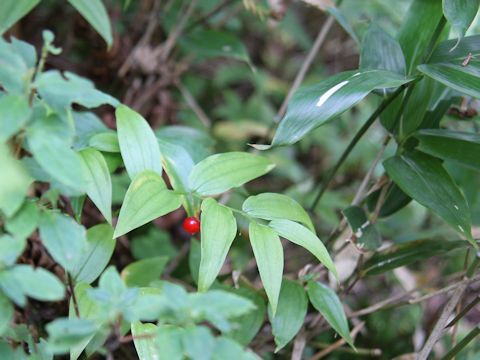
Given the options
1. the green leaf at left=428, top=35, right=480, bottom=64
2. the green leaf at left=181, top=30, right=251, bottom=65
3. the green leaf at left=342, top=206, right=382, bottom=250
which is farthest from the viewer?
the green leaf at left=181, top=30, right=251, bottom=65

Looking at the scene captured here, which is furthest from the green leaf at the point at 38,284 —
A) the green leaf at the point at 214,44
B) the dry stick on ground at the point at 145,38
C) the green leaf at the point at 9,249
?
the dry stick on ground at the point at 145,38

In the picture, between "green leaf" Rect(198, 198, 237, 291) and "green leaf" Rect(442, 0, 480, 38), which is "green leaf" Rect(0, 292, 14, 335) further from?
"green leaf" Rect(442, 0, 480, 38)

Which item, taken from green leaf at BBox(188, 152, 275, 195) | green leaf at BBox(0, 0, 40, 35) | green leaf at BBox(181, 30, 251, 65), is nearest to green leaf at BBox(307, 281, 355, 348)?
green leaf at BBox(188, 152, 275, 195)

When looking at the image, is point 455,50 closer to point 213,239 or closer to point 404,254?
point 404,254

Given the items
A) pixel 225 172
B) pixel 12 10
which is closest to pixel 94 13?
pixel 12 10

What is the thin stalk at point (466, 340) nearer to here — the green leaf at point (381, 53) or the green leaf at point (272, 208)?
the green leaf at point (272, 208)

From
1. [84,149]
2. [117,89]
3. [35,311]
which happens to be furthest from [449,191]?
[117,89]

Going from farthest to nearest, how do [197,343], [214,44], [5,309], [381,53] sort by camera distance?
[214,44]
[381,53]
[5,309]
[197,343]
